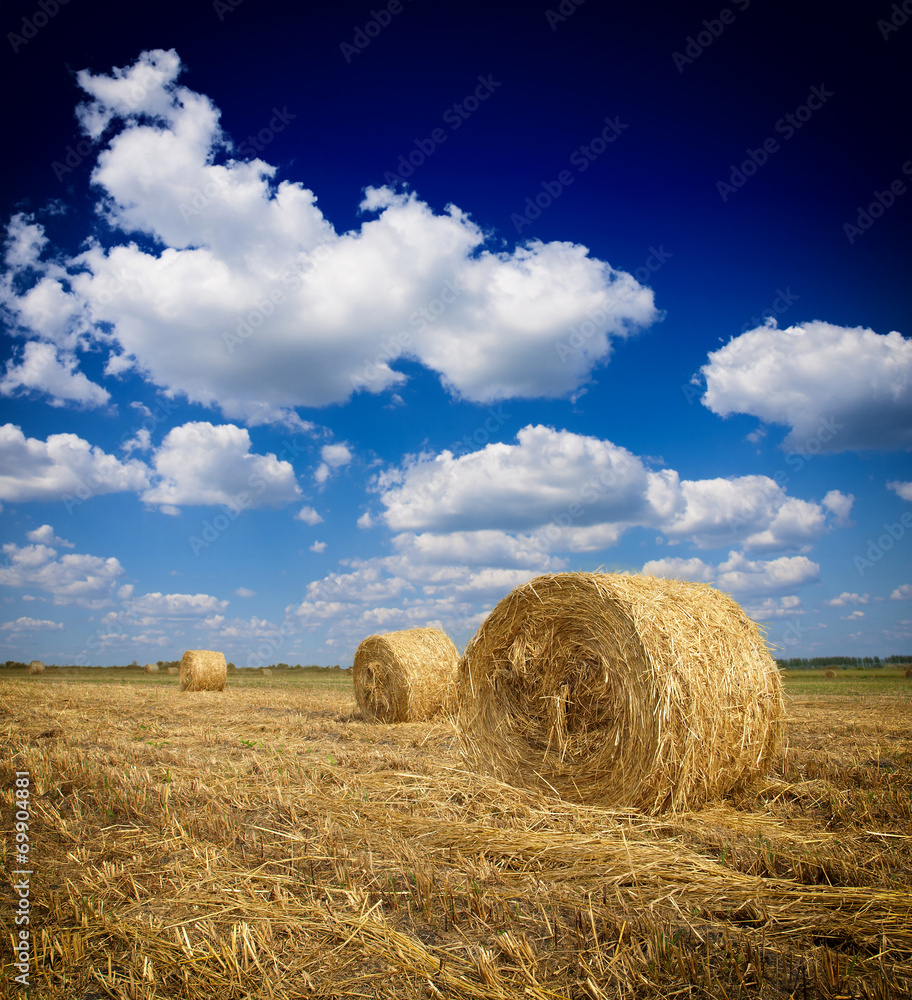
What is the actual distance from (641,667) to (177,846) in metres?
3.67

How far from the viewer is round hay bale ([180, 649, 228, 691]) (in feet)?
64.9

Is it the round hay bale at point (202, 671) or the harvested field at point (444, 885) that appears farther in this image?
the round hay bale at point (202, 671)

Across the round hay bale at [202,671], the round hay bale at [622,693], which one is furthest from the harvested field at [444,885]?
the round hay bale at [202,671]

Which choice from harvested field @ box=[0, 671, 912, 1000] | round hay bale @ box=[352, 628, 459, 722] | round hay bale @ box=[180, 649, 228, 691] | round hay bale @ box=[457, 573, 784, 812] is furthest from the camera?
round hay bale @ box=[180, 649, 228, 691]

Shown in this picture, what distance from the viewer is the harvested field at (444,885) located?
2.65 m

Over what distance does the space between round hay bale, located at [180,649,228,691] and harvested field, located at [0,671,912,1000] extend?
44.9ft

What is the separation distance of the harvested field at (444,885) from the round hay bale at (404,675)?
5.00 m

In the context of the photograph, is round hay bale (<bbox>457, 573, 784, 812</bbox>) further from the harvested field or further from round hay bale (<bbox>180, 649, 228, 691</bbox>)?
round hay bale (<bbox>180, 649, 228, 691</bbox>)

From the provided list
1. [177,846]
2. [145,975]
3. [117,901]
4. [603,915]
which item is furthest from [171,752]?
[603,915]

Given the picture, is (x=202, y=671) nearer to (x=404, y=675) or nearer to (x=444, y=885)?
(x=404, y=675)

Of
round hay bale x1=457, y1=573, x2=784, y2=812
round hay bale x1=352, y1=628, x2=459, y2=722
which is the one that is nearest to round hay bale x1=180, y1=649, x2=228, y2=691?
round hay bale x1=352, y1=628, x2=459, y2=722

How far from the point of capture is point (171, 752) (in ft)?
24.4

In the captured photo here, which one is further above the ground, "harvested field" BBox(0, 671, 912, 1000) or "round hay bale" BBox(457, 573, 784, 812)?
"round hay bale" BBox(457, 573, 784, 812)

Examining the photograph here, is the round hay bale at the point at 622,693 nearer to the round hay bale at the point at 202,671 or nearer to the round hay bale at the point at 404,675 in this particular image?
the round hay bale at the point at 404,675
